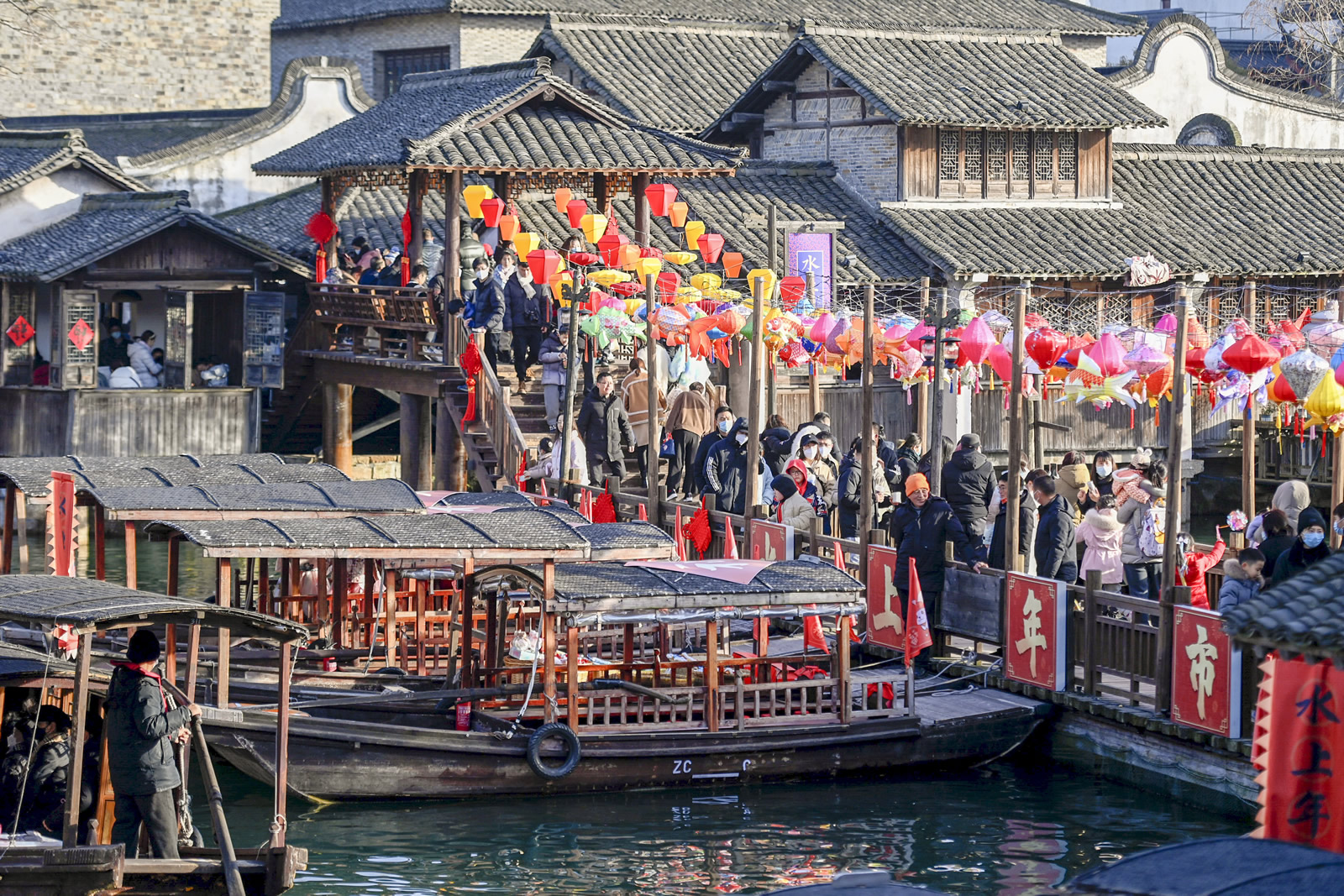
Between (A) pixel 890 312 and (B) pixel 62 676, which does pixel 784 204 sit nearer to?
(A) pixel 890 312

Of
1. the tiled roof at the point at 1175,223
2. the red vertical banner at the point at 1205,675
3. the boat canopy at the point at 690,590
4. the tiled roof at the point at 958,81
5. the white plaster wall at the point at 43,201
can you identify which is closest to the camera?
the red vertical banner at the point at 1205,675

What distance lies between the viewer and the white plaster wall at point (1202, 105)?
4169cm

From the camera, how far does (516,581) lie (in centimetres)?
1803

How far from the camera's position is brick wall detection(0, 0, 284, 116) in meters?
44.8

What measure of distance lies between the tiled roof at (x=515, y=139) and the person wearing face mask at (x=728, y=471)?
20.1 ft

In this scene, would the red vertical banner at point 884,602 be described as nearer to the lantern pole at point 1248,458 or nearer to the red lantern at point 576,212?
the lantern pole at point 1248,458

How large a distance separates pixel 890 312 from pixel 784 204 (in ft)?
9.75

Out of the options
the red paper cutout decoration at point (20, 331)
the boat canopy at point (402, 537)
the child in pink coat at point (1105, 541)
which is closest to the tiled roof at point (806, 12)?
the red paper cutout decoration at point (20, 331)

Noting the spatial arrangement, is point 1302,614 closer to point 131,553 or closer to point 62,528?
point 131,553

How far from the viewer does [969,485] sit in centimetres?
2084

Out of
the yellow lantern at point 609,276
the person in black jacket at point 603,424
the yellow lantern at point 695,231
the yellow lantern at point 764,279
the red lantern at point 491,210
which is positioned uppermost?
the red lantern at point 491,210

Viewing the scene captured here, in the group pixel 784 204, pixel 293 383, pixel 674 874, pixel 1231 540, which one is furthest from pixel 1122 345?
pixel 293 383

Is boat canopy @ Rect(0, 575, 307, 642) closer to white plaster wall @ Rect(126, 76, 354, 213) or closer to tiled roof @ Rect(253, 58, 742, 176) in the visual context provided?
tiled roof @ Rect(253, 58, 742, 176)

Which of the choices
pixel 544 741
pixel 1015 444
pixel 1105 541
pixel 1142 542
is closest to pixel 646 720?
pixel 544 741
